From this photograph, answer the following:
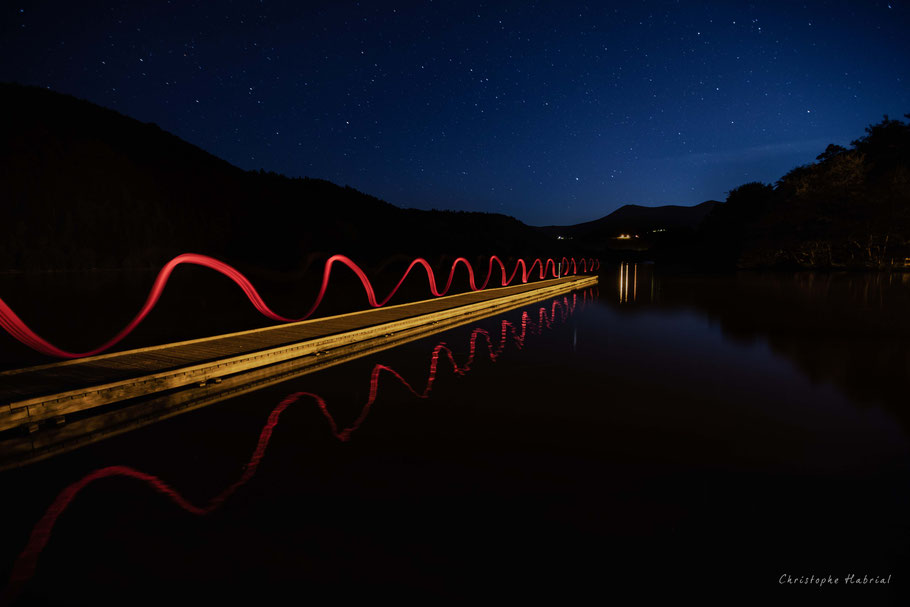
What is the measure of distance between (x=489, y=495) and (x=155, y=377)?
508 centimetres

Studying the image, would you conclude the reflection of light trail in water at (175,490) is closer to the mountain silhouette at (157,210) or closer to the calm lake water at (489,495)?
the calm lake water at (489,495)

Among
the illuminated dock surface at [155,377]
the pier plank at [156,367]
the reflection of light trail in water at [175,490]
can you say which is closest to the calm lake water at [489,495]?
the reflection of light trail in water at [175,490]

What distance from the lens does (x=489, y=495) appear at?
416 centimetres

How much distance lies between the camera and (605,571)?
3.18 metres

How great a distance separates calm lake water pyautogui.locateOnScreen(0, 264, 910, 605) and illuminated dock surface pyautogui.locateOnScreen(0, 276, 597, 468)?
61cm

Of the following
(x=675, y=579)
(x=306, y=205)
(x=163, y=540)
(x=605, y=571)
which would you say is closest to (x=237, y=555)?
(x=163, y=540)

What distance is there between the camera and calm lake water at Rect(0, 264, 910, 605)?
3.14 m

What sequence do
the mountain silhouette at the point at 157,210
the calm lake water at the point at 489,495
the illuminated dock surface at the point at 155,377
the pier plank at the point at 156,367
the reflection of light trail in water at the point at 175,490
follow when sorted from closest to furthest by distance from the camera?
the calm lake water at the point at 489,495 → the reflection of light trail in water at the point at 175,490 → the illuminated dock surface at the point at 155,377 → the pier plank at the point at 156,367 → the mountain silhouette at the point at 157,210

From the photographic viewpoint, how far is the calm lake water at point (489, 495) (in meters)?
3.14

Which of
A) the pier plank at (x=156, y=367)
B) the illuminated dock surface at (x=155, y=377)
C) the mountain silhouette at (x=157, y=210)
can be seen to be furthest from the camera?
the mountain silhouette at (x=157, y=210)

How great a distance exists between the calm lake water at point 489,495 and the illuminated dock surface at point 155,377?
613 mm

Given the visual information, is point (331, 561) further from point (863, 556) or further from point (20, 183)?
point (20, 183)

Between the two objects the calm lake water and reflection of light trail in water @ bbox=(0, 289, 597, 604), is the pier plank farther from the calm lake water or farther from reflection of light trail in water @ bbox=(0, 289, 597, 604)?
reflection of light trail in water @ bbox=(0, 289, 597, 604)

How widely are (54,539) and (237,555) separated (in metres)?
1.32
